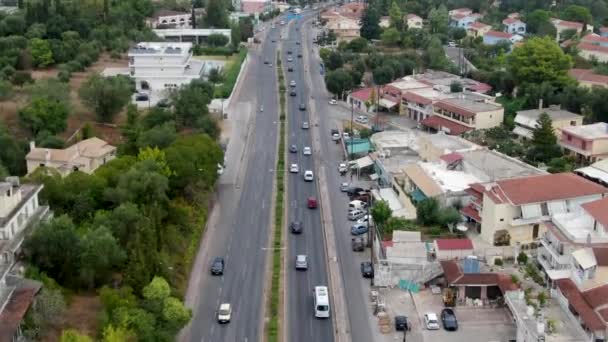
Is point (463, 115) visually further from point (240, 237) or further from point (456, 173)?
point (240, 237)

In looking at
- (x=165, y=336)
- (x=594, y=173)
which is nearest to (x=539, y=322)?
(x=165, y=336)

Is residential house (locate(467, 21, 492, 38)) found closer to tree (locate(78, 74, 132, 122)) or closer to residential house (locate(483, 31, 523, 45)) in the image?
residential house (locate(483, 31, 523, 45))

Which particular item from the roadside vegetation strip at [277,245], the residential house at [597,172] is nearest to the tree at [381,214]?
the roadside vegetation strip at [277,245]

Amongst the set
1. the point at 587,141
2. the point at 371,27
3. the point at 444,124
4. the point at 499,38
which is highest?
the point at 371,27

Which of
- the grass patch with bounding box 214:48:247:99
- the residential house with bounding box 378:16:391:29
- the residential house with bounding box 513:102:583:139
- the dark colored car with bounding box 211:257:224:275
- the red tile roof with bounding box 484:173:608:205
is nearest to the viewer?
the dark colored car with bounding box 211:257:224:275

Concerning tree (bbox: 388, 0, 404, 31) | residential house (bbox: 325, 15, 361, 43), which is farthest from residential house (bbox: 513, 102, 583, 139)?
residential house (bbox: 325, 15, 361, 43)

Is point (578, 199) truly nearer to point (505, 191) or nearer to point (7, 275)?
point (505, 191)

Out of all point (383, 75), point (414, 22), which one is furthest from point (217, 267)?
point (414, 22)
